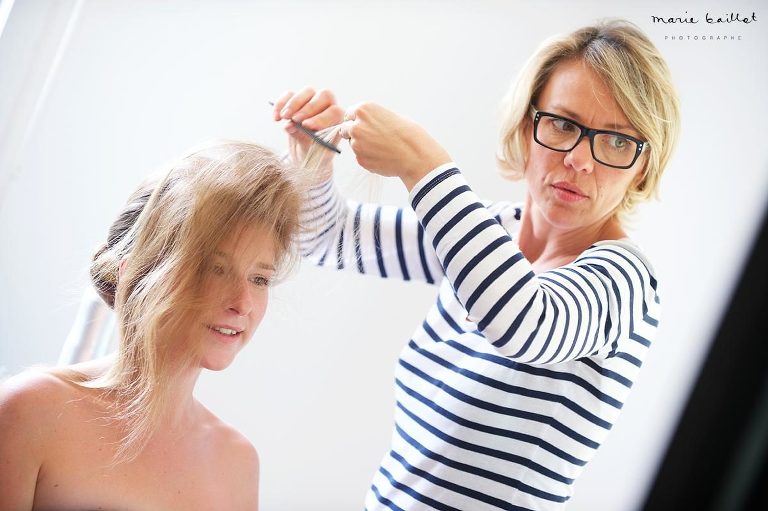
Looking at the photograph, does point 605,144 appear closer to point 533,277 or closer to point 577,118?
point 577,118

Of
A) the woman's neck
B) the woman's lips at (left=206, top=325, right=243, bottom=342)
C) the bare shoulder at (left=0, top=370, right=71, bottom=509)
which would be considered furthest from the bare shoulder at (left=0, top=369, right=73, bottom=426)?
the woman's neck

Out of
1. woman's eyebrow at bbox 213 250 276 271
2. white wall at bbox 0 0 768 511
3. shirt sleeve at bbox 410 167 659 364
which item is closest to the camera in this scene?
shirt sleeve at bbox 410 167 659 364

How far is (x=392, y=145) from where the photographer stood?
0.78 m

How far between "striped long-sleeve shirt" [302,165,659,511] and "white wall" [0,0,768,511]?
17 centimetres

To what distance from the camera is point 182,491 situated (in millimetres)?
843

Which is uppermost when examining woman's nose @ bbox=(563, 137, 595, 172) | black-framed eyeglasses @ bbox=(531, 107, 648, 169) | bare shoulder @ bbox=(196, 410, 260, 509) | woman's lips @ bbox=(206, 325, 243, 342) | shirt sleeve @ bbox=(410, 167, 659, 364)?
black-framed eyeglasses @ bbox=(531, 107, 648, 169)

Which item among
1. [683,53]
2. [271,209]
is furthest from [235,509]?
[683,53]

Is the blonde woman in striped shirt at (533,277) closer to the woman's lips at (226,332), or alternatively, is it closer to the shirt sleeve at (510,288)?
the shirt sleeve at (510,288)

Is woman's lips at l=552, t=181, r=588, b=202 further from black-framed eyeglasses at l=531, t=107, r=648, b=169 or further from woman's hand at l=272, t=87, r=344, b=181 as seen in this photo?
woman's hand at l=272, t=87, r=344, b=181

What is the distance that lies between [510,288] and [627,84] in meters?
0.28

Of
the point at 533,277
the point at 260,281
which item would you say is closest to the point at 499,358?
the point at 533,277

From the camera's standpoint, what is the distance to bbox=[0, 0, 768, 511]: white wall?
106cm

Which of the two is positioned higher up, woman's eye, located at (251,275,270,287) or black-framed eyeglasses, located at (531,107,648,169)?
black-framed eyeglasses, located at (531,107,648,169)

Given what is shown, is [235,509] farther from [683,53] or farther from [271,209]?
[683,53]
